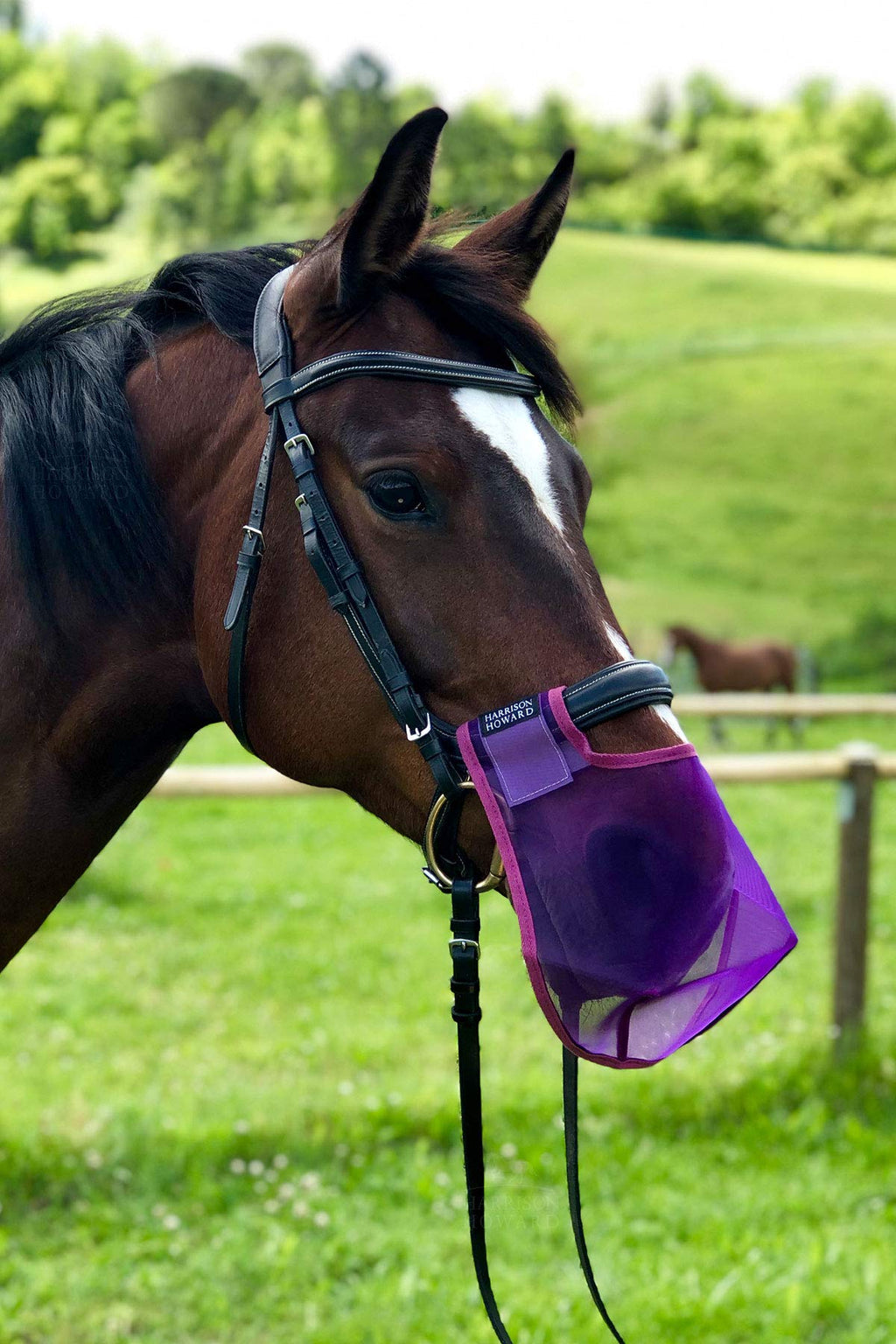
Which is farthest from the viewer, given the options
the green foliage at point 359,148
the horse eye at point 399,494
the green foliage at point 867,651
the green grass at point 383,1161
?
the green foliage at point 359,148

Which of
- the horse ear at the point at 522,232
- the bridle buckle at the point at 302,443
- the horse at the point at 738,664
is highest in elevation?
the horse ear at the point at 522,232

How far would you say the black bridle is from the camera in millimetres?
1308

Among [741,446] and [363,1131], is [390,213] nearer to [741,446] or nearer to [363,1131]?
[363,1131]

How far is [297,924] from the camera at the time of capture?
6590mm

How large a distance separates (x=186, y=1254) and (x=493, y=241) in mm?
2981

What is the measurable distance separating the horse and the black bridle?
13.3 metres

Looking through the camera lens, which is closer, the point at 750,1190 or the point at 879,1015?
the point at 750,1190

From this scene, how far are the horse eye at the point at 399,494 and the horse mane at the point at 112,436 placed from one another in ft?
0.90

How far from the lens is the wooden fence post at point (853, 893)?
430 centimetres

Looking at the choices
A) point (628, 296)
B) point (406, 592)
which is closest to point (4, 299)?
point (628, 296)

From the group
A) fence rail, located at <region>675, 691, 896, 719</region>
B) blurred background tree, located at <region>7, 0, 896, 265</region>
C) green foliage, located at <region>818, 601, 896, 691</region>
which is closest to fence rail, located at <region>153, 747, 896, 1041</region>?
fence rail, located at <region>675, 691, 896, 719</region>

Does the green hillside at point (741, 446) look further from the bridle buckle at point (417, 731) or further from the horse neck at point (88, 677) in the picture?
the bridle buckle at point (417, 731)

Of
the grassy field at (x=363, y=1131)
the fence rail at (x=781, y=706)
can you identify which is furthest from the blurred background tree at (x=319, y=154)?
the grassy field at (x=363, y=1131)

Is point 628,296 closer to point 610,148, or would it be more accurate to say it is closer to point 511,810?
point 610,148
